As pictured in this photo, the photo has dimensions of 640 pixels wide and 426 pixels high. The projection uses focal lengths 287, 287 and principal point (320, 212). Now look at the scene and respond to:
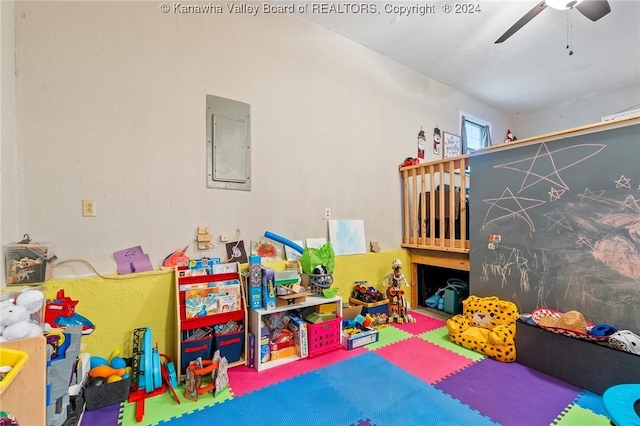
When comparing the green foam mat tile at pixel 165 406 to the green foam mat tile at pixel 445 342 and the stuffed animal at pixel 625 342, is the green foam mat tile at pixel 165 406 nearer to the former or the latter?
the green foam mat tile at pixel 445 342

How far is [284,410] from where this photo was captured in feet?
A: 5.37

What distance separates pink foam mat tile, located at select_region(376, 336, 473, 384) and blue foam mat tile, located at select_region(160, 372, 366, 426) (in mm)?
617

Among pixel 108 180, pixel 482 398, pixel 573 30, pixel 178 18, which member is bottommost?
pixel 482 398

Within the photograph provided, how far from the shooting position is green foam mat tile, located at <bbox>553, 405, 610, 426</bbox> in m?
1.55

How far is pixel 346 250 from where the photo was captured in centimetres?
313

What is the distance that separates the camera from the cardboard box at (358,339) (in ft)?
7.85

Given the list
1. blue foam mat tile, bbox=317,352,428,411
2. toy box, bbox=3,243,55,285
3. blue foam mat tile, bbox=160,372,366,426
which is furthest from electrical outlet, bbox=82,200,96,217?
blue foam mat tile, bbox=317,352,428,411

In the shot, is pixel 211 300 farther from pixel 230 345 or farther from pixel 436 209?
pixel 436 209

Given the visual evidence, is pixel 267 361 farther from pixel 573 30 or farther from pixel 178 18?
pixel 573 30

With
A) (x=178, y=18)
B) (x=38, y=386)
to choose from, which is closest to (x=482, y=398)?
(x=38, y=386)

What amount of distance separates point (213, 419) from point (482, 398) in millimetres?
1586

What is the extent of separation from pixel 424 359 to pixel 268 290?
1.32 metres

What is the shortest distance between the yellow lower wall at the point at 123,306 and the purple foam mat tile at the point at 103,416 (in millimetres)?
387

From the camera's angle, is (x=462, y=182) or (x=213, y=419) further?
(x=462, y=182)
